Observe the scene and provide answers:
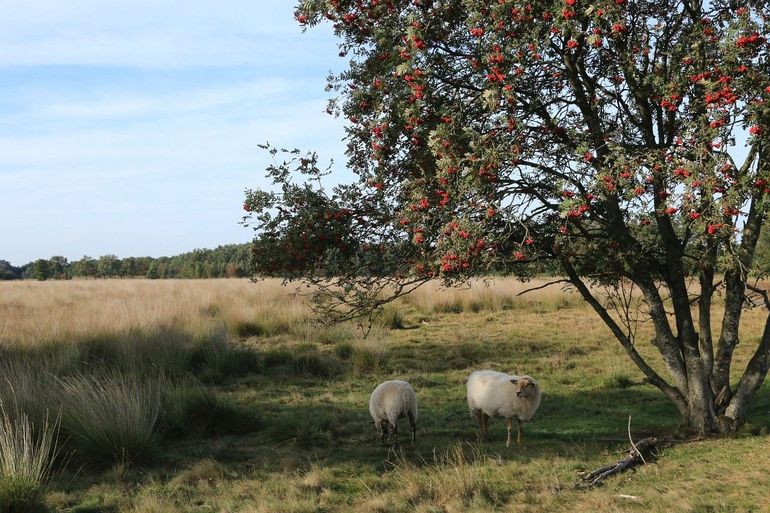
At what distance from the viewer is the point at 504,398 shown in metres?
8.59

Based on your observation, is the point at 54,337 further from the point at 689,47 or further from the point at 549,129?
the point at 689,47

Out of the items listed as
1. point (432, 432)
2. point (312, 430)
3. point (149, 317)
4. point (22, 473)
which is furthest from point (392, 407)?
point (149, 317)

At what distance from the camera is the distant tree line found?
74.5m

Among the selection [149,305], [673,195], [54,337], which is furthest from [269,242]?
[149,305]

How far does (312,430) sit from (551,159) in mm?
4537

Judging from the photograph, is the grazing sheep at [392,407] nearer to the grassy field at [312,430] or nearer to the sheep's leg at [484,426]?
the grassy field at [312,430]

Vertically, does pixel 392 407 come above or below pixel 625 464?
above

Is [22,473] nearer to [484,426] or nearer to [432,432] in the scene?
[432,432]

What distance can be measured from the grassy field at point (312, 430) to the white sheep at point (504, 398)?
0.33m

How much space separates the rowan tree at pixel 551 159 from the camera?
6504 millimetres

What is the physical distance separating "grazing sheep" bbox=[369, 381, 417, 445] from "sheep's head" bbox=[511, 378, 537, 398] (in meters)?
1.27

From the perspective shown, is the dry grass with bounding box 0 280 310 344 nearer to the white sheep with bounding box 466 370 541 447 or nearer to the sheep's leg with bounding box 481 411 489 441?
the white sheep with bounding box 466 370 541 447

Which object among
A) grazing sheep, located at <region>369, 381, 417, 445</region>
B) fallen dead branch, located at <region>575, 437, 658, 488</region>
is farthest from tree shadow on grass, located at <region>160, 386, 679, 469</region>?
fallen dead branch, located at <region>575, 437, 658, 488</region>

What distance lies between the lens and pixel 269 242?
829 centimetres
